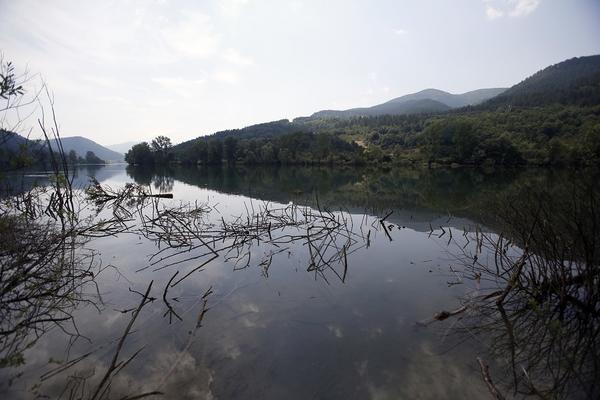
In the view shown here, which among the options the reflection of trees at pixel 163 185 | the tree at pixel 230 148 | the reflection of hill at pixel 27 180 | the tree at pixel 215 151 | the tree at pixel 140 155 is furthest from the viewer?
the tree at pixel 230 148

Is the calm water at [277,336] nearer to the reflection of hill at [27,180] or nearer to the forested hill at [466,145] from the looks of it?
the reflection of hill at [27,180]

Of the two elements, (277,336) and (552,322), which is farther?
(277,336)

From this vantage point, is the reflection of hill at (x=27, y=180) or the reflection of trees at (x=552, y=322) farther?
the reflection of hill at (x=27, y=180)

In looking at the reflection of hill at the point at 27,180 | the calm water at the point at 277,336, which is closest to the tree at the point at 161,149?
the reflection of hill at the point at 27,180

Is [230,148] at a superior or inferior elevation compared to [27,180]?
superior

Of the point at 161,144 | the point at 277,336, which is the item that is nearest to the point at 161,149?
the point at 161,144

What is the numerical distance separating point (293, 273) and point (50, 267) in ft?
25.0

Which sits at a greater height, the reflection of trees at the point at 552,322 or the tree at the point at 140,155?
the tree at the point at 140,155

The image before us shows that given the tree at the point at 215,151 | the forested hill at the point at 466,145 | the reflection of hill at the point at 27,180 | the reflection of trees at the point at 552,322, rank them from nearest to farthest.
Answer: the reflection of trees at the point at 552,322
the reflection of hill at the point at 27,180
the forested hill at the point at 466,145
the tree at the point at 215,151

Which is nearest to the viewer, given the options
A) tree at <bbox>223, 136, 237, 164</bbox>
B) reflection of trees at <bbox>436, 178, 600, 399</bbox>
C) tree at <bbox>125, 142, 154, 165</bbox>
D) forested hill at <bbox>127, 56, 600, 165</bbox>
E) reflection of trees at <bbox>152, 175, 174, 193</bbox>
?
reflection of trees at <bbox>436, 178, 600, 399</bbox>

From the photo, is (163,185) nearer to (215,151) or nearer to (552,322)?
(552,322)

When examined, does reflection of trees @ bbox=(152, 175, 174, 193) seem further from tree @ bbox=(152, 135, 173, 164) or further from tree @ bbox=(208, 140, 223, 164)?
tree @ bbox=(152, 135, 173, 164)

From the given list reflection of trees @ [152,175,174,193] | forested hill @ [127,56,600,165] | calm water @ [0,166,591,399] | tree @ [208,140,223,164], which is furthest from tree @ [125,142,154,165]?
calm water @ [0,166,591,399]

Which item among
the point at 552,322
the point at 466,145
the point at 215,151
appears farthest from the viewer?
the point at 215,151
